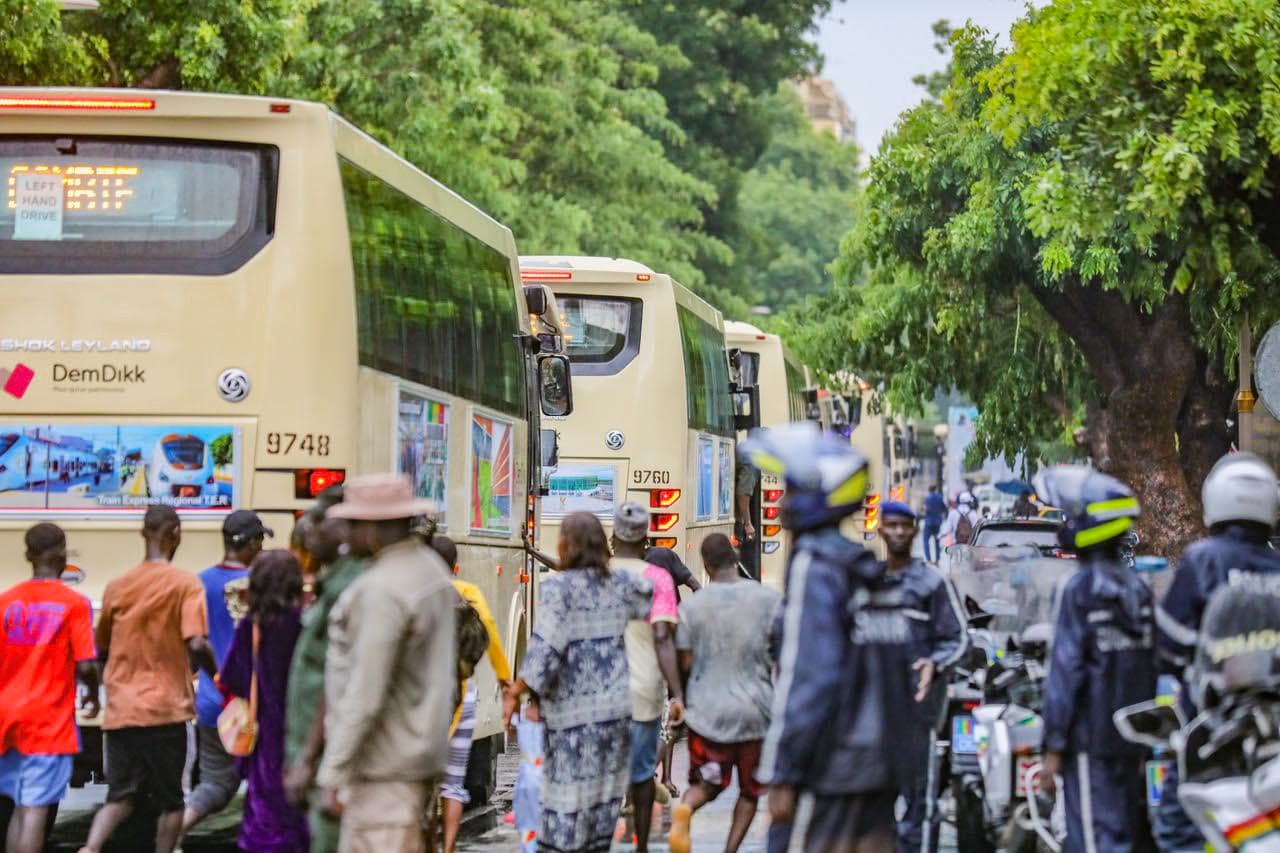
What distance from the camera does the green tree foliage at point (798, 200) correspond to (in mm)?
94250

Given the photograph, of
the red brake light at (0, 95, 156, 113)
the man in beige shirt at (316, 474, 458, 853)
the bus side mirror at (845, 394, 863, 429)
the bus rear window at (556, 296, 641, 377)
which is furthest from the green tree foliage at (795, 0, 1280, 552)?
the man in beige shirt at (316, 474, 458, 853)

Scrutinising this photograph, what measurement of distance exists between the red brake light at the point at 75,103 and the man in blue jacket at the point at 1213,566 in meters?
5.53

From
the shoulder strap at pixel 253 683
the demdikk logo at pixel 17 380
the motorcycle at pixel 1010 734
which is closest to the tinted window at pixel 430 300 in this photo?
the demdikk logo at pixel 17 380

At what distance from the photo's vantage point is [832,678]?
23.7 feet

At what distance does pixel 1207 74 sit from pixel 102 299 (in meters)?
8.81

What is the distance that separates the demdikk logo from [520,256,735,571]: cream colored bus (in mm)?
8633

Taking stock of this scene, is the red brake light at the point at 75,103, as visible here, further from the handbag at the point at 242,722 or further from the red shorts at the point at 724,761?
the red shorts at the point at 724,761

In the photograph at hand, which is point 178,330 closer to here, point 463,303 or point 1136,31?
point 463,303

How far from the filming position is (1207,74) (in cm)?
1669

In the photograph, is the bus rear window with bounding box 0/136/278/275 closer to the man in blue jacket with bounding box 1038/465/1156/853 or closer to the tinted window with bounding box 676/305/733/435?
the man in blue jacket with bounding box 1038/465/1156/853

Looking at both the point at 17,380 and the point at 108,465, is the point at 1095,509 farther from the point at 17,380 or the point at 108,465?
the point at 17,380

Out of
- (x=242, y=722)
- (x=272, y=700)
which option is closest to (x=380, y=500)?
(x=272, y=700)

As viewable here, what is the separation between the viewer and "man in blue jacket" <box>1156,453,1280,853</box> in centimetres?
870

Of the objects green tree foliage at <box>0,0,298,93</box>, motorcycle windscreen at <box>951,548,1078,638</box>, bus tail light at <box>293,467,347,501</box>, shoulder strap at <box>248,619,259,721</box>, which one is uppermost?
green tree foliage at <box>0,0,298,93</box>
